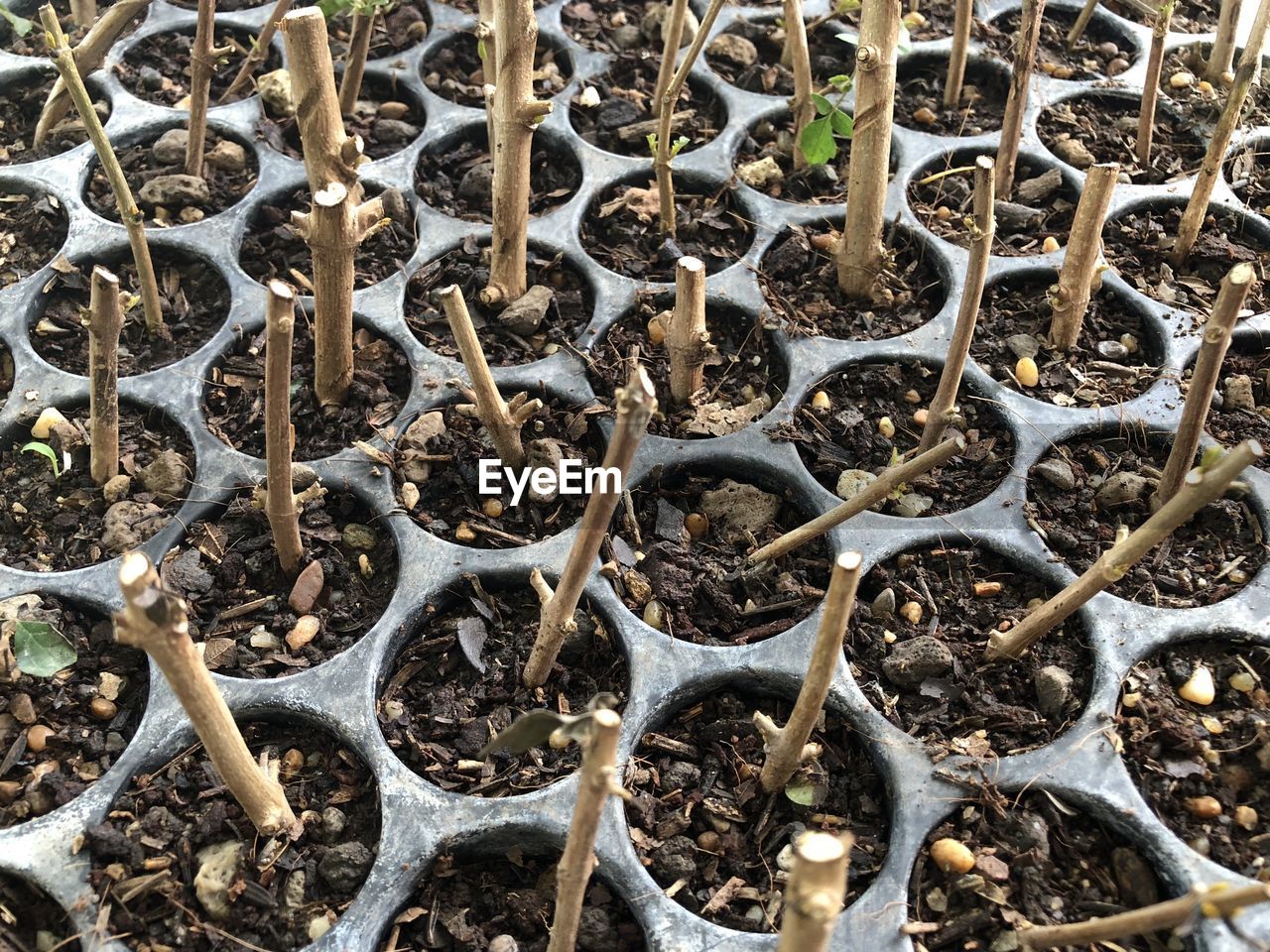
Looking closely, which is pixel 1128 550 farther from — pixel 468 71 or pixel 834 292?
pixel 468 71

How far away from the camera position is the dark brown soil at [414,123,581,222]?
149 centimetres

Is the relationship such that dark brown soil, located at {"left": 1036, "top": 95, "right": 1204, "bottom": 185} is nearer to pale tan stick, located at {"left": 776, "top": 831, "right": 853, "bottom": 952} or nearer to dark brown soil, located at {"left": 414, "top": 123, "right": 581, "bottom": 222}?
dark brown soil, located at {"left": 414, "top": 123, "right": 581, "bottom": 222}

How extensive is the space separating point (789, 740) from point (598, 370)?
0.54 metres

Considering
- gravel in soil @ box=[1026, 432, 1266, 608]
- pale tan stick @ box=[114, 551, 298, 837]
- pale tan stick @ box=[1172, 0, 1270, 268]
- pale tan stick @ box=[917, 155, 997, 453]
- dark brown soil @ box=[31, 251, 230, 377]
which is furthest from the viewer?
dark brown soil @ box=[31, 251, 230, 377]

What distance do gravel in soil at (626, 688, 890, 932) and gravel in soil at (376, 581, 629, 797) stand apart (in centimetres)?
8

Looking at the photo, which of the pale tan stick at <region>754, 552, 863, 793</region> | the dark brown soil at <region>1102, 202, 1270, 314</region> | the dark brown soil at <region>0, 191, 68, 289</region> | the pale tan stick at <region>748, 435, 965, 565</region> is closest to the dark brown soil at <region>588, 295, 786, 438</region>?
the pale tan stick at <region>748, 435, 965, 565</region>

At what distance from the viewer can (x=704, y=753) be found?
1022 mm

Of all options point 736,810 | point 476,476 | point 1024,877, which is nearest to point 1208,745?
point 1024,877

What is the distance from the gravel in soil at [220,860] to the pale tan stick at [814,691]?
37 cm

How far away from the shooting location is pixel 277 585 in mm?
1128

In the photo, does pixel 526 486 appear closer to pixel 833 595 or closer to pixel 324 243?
pixel 324 243

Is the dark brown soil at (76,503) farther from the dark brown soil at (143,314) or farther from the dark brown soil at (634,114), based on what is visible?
the dark brown soil at (634,114)

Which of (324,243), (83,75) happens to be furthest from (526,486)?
Answer: (83,75)

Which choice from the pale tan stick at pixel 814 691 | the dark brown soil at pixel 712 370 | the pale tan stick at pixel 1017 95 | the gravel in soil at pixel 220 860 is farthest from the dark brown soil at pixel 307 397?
the pale tan stick at pixel 1017 95
